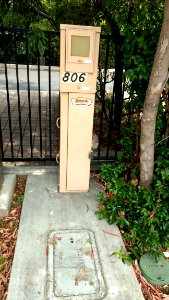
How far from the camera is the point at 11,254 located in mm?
2541

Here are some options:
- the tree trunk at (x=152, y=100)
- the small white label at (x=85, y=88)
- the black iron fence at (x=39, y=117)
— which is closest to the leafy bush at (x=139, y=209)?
the tree trunk at (x=152, y=100)

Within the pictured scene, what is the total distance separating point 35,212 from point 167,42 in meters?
2.17

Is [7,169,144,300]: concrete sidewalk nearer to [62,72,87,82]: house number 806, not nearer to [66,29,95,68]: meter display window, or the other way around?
[62,72,87,82]: house number 806

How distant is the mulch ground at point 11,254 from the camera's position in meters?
2.25

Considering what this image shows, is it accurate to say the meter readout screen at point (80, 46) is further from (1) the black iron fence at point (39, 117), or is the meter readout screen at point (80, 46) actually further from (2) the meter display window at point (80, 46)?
(1) the black iron fence at point (39, 117)

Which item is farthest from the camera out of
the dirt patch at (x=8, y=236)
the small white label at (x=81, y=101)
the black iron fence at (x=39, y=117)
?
the black iron fence at (x=39, y=117)

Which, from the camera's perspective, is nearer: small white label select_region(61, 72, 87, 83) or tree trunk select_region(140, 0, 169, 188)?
tree trunk select_region(140, 0, 169, 188)

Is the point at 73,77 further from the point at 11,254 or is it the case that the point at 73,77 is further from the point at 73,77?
the point at 11,254

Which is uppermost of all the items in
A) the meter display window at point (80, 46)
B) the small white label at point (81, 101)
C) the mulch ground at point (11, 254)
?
the meter display window at point (80, 46)

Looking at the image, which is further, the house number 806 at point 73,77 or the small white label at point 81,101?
the small white label at point 81,101

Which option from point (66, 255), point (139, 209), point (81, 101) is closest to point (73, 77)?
point (81, 101)

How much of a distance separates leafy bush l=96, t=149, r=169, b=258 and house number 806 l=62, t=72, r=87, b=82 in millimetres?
1286

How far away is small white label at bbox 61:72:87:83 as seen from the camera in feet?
9.09

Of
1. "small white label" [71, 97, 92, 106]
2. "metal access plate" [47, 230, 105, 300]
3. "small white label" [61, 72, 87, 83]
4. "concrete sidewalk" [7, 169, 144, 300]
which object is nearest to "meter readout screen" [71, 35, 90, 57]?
"small white label" [61, 72, 87, 83]
